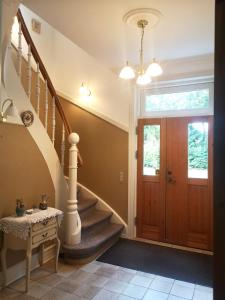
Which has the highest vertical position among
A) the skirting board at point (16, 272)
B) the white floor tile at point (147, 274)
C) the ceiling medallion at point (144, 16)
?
the ceiling medallion at point (144, 16)

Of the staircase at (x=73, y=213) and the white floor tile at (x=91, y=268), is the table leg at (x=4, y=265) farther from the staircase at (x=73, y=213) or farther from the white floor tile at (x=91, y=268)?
the white floor tile at (x=91, y=268)

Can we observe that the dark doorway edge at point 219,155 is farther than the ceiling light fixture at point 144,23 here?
No

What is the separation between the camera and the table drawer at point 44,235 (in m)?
2.39

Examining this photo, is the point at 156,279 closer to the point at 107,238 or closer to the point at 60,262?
the point at 107,238

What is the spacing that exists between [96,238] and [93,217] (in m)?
0.49

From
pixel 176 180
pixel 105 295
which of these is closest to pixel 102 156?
pixel 176 180

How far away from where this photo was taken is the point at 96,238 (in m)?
3.28

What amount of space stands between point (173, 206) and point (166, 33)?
2.40m

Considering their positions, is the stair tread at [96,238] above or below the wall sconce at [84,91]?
below

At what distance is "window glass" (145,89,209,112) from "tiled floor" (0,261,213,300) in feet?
7.72

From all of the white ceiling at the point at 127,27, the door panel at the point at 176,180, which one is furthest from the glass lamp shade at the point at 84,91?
the door panel at the point at 176,180

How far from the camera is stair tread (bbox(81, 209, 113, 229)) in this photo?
342 centimetres

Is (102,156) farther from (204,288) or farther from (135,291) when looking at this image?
(204,288)

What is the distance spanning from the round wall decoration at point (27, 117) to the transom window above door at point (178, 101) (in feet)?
6.10
